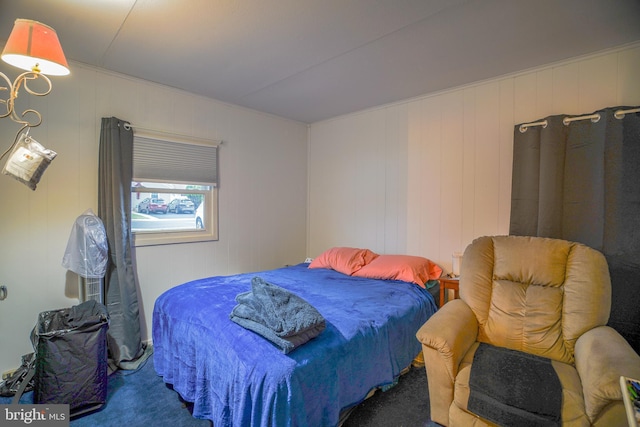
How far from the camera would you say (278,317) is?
4.91ft

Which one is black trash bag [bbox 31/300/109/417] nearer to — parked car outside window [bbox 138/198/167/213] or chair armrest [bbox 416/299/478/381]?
parked car outside window [bbox 138/198/167/213]

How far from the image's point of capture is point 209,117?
322 centimetres

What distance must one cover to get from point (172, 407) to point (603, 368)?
7.85ft

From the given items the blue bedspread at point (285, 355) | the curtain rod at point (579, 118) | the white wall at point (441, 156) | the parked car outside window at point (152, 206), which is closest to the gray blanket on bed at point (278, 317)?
the blue bedspread at point (285, 355)

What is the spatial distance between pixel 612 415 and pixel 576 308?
2.22 ft

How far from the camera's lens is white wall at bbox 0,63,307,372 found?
7.39 feet

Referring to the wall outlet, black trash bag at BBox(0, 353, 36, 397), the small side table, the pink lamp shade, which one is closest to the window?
black trash bag at BBox(0, 353, 36, 397)

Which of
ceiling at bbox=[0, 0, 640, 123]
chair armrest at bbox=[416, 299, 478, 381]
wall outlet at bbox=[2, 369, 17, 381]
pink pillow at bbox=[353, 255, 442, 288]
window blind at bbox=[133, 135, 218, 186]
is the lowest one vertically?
wall outlet at bbox=[2, 369, 17, 381]

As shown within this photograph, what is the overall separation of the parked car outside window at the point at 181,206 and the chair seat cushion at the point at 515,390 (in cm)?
291

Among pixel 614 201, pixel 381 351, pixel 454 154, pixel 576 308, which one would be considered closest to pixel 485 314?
pixel 576 308

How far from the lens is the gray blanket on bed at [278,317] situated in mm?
1446

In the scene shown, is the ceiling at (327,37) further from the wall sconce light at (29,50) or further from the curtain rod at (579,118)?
the wall sconce light at (29,50)

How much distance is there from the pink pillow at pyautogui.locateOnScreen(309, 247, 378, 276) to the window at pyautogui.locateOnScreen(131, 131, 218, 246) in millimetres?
1241

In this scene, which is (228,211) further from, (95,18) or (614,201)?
(614,201)
